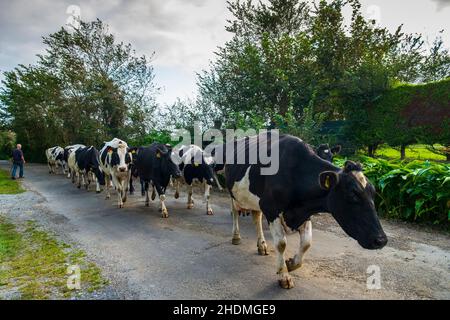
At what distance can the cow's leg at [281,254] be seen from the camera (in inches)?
167

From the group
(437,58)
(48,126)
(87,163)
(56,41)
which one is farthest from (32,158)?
(437,58)

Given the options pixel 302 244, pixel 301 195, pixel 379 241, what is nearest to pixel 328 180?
pixel 301 195

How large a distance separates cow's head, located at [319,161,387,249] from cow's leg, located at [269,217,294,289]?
2.75 ft

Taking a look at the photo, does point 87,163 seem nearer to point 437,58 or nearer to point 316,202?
point 316,202

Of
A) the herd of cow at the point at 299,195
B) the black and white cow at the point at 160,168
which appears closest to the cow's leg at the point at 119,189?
the black and white cow at the point at 160,168

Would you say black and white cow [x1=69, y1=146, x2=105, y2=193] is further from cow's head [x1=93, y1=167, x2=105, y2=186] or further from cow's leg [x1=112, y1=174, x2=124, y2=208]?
cow's leg [x1=112, y1=174, x2=124, y2=208]

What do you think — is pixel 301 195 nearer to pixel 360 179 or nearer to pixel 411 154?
pixel 360 179

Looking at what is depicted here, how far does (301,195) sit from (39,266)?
435 centimetres

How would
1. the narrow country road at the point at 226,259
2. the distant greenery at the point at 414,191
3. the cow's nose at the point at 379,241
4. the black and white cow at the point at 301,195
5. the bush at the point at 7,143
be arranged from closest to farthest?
the cow's nose at the point at 379,241 < the black and white cow at the point at 301,195 < the narrow country road at the point at 226,259 < the distant greenery at the point at 414,191 < the bush at the point at 7,143

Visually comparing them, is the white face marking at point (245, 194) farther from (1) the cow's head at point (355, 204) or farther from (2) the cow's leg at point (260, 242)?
(1) the cow's head at point (355, 204)

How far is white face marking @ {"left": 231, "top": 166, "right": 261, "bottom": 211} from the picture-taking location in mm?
5102

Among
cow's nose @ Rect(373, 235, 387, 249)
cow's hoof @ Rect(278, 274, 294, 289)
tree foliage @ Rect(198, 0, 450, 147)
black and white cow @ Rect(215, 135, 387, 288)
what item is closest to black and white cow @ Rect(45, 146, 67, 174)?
tree foliage @ Rect(198, 0, 450, 147)

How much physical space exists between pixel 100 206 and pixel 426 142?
13400 millimetres

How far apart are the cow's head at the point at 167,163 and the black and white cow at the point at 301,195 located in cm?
362
